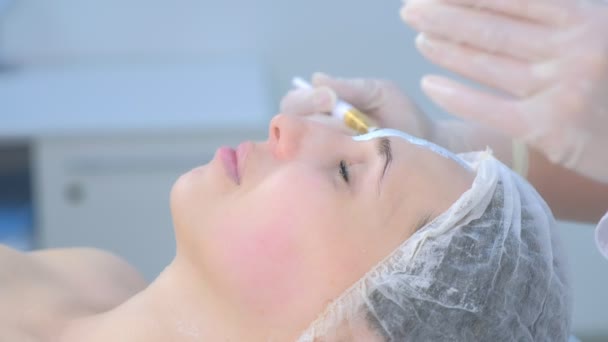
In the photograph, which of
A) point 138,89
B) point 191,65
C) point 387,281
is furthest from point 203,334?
point 191,65

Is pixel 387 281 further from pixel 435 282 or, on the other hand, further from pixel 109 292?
pixel 109 292

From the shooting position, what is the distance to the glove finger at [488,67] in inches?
43.6

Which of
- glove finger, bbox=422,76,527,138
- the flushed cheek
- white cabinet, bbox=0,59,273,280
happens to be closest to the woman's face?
the flushed cheek

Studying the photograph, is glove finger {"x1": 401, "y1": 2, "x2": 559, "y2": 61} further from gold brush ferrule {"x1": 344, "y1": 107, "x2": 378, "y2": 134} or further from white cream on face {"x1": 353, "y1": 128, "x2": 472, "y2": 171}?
gold brush ferrule {"x1": 344, "y1": 107, "x2": 378, "y2": 134}

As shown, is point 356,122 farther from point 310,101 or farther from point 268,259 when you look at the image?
point 268,259

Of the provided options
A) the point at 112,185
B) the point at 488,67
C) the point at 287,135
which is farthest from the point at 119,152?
the point at 488,67

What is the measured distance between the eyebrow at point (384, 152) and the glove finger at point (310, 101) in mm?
307

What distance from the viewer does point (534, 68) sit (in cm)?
110

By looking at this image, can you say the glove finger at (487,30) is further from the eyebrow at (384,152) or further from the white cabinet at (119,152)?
the white cabinet at (119,152)

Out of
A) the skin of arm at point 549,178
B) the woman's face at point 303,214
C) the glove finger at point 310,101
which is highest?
the glove finger at point 310,101

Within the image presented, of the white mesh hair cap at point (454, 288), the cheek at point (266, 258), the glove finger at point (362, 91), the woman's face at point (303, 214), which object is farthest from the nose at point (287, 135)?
the glove finger at point (362, 91)

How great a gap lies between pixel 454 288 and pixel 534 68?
0.32 metres

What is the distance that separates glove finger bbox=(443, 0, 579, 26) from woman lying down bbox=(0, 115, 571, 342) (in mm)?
236

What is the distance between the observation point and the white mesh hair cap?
1.13 metres
